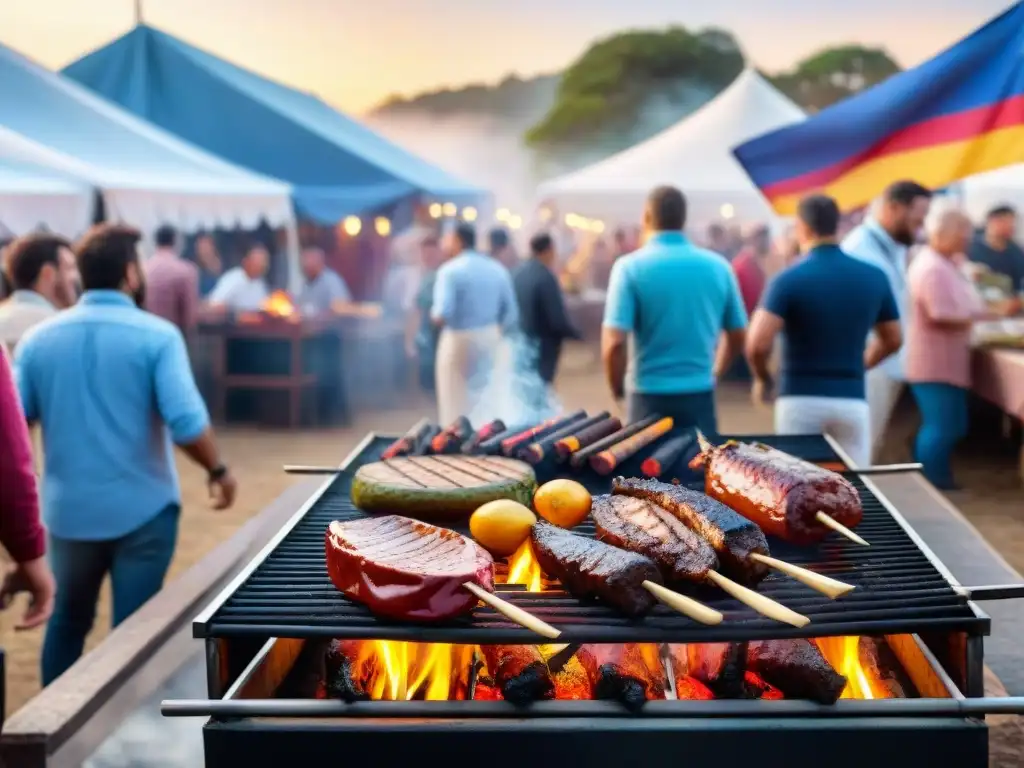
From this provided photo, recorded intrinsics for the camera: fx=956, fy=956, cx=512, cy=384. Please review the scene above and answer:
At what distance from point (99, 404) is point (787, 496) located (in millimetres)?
2771

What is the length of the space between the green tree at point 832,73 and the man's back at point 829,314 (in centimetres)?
5457

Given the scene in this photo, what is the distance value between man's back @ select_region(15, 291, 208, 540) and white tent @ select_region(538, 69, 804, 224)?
1215 centimetres

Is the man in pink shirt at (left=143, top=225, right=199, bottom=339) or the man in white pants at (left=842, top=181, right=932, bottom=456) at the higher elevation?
the man in white pants at (left=842, top=181, right=932, bottom=456)

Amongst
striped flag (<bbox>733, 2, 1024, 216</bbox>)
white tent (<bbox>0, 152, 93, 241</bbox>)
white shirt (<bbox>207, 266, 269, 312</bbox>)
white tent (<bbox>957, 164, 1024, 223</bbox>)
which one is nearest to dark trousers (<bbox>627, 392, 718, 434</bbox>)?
striped flag (<bbox>733, 2, 1024, 216</bbox>)

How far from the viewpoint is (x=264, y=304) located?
12.2m

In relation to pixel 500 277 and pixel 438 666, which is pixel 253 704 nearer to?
pixel 438 666

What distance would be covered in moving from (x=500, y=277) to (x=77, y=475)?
18.2 ft

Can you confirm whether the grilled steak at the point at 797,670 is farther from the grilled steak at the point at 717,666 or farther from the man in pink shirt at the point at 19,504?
the man in pink shirt at the point at 19,504

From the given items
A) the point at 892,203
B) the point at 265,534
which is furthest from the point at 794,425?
the point at 265,534

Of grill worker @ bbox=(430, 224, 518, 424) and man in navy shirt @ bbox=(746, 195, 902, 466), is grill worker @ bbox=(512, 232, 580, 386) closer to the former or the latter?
grill worker @ bbox=(430, 224, 518, 424)

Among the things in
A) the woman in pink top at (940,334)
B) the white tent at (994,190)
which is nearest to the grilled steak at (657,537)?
the woman in pink top at (940,334)

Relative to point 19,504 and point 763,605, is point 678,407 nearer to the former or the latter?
point 763,605

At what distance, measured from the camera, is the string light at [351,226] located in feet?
61.4

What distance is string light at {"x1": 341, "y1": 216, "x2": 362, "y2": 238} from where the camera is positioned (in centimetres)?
1870
